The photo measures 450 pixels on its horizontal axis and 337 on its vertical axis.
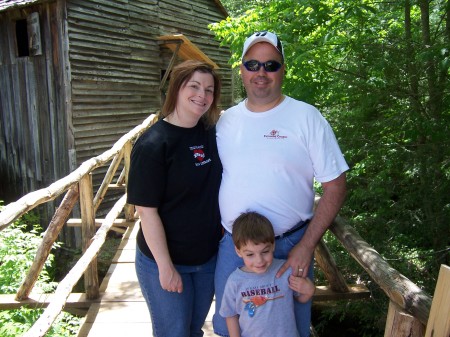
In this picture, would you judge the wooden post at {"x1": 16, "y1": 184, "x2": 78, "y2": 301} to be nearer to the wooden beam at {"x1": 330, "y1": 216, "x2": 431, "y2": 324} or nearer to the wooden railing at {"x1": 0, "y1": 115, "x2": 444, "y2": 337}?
the wooden railing at {"x1": 0, "y1": 115, "x2": 444, "y2": 337}

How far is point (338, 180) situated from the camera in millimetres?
2082

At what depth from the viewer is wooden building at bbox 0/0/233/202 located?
9445mm

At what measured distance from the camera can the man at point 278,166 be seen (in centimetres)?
208

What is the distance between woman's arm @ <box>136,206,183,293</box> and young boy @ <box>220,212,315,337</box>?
0.28 metres

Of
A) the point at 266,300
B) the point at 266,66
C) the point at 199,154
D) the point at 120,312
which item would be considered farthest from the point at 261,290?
the point at 120,312

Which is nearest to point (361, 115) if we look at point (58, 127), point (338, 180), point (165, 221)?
point (338, 180)

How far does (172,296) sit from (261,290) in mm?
443

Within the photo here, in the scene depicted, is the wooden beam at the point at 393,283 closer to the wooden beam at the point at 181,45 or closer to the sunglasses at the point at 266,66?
the sunglasses at the point at 266,66

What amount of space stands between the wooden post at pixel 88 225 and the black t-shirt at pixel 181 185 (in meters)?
1.76

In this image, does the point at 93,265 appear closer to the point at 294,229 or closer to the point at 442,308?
the point at 294,229

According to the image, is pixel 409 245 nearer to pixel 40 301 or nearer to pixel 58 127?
pixel 40 301

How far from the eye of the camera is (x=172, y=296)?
86.3 inches

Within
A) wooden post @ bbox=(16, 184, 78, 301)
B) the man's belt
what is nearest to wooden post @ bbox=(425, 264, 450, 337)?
the man's belt

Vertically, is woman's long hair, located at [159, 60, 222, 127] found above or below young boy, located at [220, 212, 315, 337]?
above
